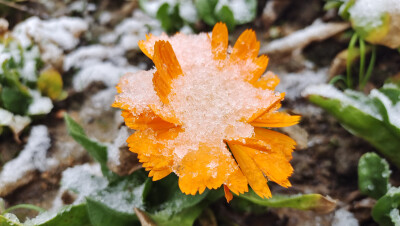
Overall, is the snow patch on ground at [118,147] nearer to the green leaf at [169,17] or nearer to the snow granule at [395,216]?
the green leaf at [169,17]

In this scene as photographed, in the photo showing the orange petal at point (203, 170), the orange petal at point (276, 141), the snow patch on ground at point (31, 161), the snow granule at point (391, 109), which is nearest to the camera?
the orange petal at point (203, 170)

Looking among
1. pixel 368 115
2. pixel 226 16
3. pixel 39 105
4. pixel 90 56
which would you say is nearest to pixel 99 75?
pixel 90 56

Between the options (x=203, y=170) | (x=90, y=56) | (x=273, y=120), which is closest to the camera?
(x=203, y=170)

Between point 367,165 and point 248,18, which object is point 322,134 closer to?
point 367,165

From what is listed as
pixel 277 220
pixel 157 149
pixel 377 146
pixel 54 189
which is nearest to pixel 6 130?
pixel 54 189

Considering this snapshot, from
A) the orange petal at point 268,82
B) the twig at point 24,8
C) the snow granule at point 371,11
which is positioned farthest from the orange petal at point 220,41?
the twig at point 24,8

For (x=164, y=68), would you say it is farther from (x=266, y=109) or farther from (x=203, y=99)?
(x=266, y=109)
